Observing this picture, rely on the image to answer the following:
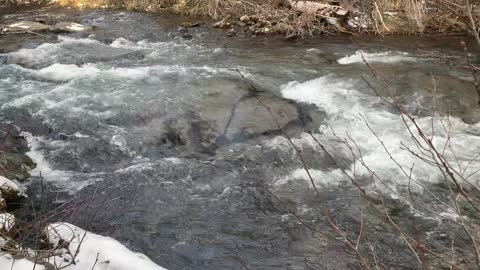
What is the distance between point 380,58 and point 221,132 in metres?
3.73

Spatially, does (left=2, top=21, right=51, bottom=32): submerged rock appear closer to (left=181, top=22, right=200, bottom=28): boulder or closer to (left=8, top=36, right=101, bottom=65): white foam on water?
(left=8, top=36, right=101, bottom=65): white foam on water

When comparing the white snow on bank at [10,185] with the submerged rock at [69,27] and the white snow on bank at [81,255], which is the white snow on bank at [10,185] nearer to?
the white snow on bank at [81,255]

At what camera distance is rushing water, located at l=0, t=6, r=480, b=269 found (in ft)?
12.2

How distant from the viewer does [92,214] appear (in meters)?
3.87

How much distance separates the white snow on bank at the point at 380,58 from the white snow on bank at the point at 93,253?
5521 millimetres

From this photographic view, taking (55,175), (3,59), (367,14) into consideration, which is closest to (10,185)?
(55,175)

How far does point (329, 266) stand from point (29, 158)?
3267 mm

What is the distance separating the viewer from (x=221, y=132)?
539 centimetres

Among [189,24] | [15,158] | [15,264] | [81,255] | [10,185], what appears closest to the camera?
[15,264]

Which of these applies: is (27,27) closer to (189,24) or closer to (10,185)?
(189,24)

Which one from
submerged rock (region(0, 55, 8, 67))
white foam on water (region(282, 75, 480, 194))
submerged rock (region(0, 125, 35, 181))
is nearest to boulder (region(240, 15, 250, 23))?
white foam on water (region(282, 75, 480, 194))

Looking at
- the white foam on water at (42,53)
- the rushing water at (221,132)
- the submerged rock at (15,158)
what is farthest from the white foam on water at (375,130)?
the white foam on water at (42,53)

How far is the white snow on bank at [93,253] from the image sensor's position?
2.72 metres

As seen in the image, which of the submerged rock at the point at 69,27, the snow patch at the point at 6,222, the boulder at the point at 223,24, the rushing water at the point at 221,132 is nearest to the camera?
the snow patch at the point at 6,222
